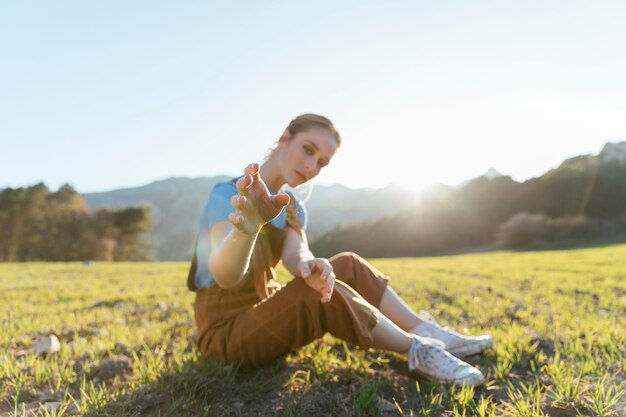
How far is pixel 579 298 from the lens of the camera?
5.88 m

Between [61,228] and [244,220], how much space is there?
48267 mm

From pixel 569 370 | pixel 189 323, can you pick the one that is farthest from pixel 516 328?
pixel 189 323

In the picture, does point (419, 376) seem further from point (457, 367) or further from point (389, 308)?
point (389, 308)

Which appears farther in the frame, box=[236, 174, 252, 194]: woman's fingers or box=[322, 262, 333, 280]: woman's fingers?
box=[322, 262, 333, 280]: woman's fingers

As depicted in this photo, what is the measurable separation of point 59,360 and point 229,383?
142 centimetres

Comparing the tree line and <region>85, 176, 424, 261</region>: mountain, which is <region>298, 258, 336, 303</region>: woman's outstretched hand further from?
<region>85, 176, 424, 261</region>: mountain

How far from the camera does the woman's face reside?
2541 millimetres

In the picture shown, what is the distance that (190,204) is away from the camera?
11788 cm

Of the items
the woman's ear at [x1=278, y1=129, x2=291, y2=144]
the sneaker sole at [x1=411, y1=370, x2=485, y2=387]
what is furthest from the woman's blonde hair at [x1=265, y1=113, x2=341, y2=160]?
the sneaker sole at [x1=411, y1=370, x2=485, y2=387]

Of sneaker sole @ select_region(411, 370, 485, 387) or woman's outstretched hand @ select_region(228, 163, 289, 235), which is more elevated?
woman's outstretched hand @ select_region(228, 163, 289, 235)

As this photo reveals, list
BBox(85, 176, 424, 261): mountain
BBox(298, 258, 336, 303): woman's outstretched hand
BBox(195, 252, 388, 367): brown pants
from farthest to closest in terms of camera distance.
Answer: BBox(85, 176, 424, 261): mountain → BBox(195, 252, 388, 367): brown pants → BBox(298, 258, 336, 303): woman's outstretched hand

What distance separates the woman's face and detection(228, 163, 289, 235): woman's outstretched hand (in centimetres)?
98

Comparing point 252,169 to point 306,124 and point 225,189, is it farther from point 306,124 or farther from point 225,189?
point 306,124

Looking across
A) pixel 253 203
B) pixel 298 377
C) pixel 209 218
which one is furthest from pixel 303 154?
pixel 298 377
